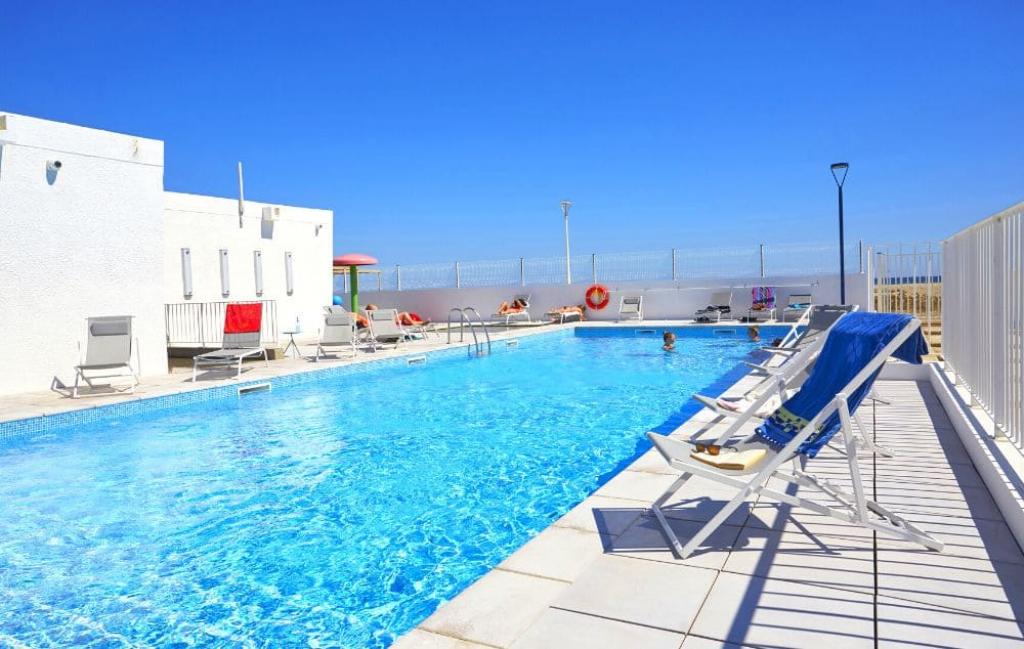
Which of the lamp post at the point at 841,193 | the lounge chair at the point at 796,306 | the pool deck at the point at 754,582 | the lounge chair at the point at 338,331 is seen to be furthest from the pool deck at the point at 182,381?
the lamp post at the point at 841,193

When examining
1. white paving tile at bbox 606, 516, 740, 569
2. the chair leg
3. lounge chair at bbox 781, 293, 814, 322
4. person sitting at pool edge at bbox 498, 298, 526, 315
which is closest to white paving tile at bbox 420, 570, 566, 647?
Result: white paving tile at bbox 606, 516, 740, 569

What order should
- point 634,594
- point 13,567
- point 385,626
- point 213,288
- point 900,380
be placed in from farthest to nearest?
point 213,288 → point 900,380 → point 13,567 → point 385,626 → point 634,594

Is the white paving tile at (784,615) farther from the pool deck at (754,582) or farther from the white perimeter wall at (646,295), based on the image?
the white perimeter wall at (646,295)

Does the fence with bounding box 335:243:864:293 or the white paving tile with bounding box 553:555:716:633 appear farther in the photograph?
the fence with bounding box 335:243:864:293

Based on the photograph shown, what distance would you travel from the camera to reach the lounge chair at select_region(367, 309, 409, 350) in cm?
1212

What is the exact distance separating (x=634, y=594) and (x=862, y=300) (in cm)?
1548

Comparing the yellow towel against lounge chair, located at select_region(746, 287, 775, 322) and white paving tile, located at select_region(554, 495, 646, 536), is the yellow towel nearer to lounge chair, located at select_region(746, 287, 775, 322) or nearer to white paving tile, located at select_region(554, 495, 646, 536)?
white paving tile, located at select_region(554, 495, 646, 536)

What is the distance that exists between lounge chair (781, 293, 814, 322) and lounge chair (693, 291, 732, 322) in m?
1.33

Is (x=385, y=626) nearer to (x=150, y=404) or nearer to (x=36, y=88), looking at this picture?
(x=150, y=404)

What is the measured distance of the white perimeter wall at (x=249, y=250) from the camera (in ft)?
41.2

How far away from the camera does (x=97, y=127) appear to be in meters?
8.87

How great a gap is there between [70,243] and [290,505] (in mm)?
6357

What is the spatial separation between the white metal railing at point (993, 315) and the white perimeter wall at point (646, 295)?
443 inches

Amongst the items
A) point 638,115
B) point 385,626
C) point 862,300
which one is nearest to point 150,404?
point 385,626
